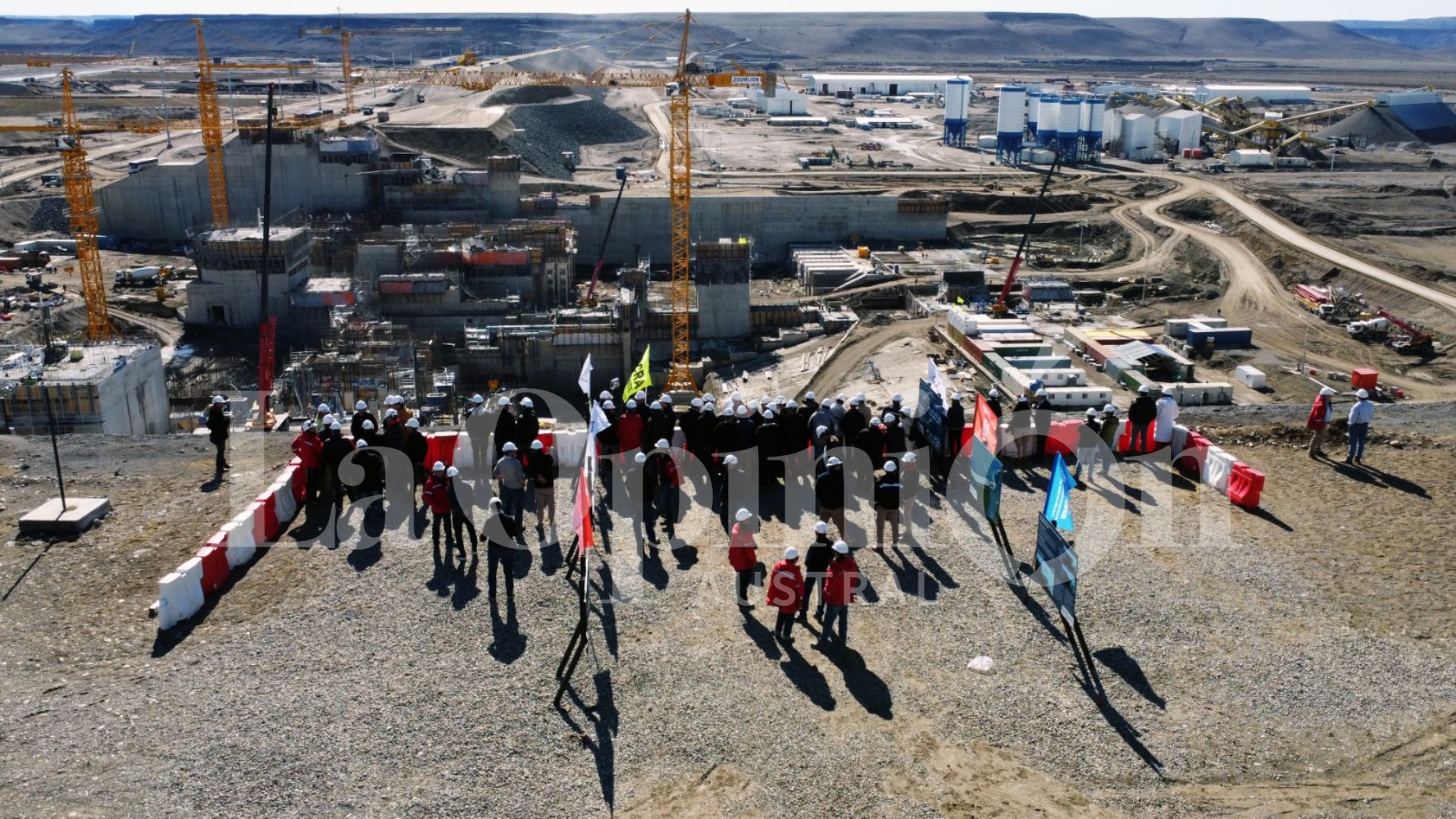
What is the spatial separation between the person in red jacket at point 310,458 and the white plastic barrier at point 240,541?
111cm

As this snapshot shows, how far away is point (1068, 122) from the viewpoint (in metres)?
69.4

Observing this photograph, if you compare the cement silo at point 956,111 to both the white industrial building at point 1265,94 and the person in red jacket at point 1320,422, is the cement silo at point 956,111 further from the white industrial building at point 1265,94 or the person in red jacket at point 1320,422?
the person in red jacket at point 1320,422

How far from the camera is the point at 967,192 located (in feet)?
195

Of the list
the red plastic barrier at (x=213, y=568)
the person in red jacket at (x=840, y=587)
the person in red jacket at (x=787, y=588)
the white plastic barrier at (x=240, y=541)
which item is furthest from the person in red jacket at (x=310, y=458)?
the person in red jacket at (x=840, y=587)

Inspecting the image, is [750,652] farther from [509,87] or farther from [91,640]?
[509,87]

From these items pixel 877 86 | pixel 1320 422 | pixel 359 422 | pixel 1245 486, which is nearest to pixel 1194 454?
pixel 1245 486

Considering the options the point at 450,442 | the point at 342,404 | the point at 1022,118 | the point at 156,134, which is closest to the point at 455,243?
the point at 342,404

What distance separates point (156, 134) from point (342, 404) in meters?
61.7

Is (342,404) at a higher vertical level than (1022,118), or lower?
lower

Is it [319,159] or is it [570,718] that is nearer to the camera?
[570,718]

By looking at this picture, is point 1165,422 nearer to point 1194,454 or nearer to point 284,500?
point 1194,454

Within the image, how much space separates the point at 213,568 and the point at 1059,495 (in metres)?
8.64

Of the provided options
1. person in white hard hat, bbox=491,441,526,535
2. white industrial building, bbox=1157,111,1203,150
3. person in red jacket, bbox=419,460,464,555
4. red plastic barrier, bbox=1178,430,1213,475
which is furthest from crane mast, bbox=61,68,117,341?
white industrial building, bbox=1157,111,1203,150

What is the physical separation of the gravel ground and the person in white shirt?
2.04 m
